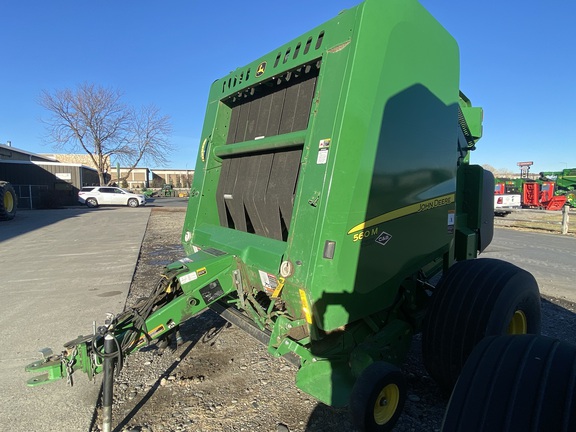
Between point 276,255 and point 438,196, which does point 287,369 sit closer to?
point 276,255

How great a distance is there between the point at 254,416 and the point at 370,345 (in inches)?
38.9

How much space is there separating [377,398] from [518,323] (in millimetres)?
1521

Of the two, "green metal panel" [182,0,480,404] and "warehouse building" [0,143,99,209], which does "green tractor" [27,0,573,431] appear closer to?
"green metal panel" [182,0,480,404]

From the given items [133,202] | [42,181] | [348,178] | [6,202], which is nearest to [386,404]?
[348,178]

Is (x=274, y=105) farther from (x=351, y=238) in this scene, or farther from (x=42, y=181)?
(x=42, y=181)

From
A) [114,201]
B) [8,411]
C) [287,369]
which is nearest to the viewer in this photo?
[8,411]

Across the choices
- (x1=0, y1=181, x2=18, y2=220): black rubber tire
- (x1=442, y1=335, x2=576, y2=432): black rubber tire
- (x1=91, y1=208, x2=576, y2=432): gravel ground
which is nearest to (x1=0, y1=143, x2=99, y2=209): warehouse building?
(x1=0, y1=181, x2=18, y2=220): black rubber tire

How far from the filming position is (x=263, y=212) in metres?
3.04

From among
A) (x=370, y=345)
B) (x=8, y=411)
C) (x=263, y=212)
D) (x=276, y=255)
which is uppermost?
(x=263, y=212)

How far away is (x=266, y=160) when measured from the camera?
3125 mm

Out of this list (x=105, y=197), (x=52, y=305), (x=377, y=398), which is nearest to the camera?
(x=377, y=398)

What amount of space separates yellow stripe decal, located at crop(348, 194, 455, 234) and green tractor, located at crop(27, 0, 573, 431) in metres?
0.01

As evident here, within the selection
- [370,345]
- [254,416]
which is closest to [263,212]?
[370,345]

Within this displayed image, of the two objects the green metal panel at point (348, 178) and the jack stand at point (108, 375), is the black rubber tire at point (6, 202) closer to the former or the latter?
the green metal panel at point (348, 178)
